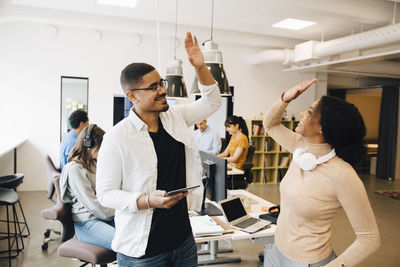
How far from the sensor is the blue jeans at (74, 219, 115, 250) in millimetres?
2426

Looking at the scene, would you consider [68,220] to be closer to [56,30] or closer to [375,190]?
[56,30]

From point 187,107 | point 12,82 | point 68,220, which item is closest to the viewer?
point 187,107

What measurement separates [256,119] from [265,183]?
1624mm

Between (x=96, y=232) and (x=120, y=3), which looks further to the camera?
(x=120, y=3)

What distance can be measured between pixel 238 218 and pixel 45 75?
17.9ft

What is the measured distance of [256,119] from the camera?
7.77m

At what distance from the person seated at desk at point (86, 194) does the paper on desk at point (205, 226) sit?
0.66 metres

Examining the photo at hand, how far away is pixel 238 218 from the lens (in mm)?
2514

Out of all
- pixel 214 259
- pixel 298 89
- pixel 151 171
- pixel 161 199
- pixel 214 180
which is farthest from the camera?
pixel 214 259

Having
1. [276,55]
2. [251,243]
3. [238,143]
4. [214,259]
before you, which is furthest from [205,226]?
[276,55]

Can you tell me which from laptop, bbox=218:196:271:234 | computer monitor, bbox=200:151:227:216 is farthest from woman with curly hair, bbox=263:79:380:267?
computer monitor, bbox=200:151:227:216

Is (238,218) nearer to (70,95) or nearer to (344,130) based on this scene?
(344,130)

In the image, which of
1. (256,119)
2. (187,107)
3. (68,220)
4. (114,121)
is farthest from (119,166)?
(256,119)

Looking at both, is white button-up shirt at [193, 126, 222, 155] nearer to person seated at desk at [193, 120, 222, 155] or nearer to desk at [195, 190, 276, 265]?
person seated at desk at [193, 120, 222, 155]
